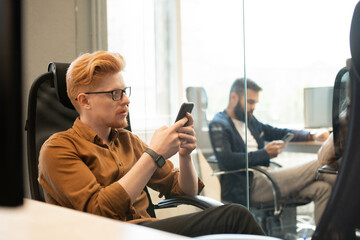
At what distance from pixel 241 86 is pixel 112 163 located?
1.27m

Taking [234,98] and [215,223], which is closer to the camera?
[215,223]

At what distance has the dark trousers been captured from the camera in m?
1.23

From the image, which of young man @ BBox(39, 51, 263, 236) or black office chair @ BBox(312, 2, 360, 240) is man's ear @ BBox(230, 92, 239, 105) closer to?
young man @ BBox(39, 51, 263, 236)

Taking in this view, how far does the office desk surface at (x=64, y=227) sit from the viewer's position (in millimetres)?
365

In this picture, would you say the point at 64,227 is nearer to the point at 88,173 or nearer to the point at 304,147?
the point at 88,173

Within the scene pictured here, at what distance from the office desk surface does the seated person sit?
1.85 meters

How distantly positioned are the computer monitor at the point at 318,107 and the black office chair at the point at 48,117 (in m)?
0.97

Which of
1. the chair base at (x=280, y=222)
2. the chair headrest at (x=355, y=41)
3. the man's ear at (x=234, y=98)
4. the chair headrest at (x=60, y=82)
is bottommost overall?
the chair base at (x=280, y=222)

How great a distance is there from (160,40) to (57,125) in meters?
1.52

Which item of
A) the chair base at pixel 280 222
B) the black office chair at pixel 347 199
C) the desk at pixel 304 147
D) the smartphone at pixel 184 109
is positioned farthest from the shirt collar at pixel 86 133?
the chair base at pixel 280 222

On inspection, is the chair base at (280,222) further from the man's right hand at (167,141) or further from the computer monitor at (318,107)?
the man's right hand at (167,141)

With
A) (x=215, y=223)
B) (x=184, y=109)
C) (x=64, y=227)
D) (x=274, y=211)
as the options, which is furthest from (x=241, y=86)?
(x=64, y=227)

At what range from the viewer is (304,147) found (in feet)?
7.23

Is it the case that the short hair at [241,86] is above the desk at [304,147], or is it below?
above
